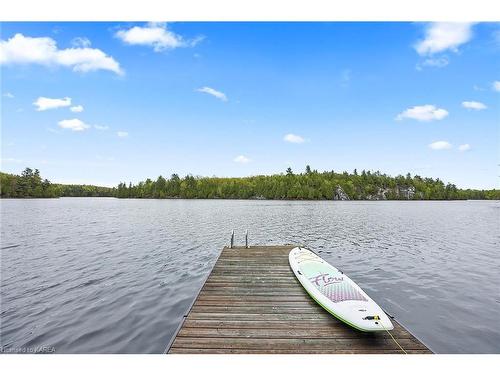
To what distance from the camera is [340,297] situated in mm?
9117

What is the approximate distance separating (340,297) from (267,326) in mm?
2770

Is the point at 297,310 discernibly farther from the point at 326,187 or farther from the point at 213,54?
the point at 326,187

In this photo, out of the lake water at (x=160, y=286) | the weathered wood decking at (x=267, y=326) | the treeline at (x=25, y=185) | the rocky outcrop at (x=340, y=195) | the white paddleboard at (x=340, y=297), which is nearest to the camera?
the weathered wood decking at (x=267, y=326)

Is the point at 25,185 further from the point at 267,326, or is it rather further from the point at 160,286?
the point at 267,326

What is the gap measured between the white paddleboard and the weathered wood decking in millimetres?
345

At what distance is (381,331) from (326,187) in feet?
601

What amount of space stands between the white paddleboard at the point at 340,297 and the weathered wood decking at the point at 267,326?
0.35 meters

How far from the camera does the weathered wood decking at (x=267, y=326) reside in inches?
277

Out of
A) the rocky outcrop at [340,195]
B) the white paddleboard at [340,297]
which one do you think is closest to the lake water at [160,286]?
the white paddleboard at [340,297]

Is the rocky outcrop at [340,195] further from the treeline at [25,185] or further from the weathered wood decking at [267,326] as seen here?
the treeline at [25,185]

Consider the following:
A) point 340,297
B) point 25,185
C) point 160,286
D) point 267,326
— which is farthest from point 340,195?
point 25,185

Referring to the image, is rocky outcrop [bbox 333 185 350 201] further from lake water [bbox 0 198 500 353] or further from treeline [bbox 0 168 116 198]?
treeline [bbox 0 168 116 198]

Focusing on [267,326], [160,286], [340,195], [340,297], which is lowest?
[160,286]
